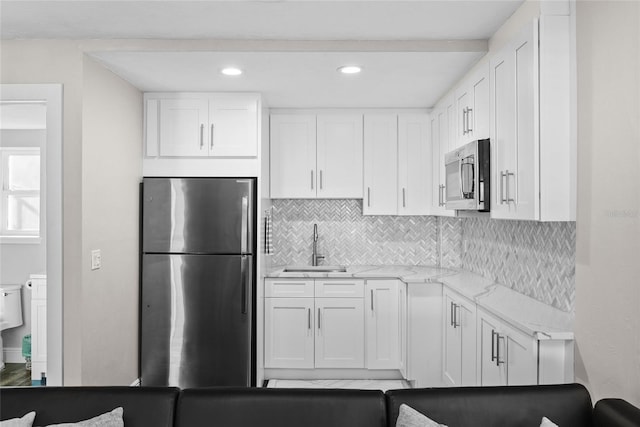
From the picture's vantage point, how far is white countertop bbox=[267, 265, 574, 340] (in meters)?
2.18

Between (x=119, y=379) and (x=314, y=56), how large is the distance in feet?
8.79

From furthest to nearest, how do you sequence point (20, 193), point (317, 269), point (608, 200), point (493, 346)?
1. point (20, 193)
2. point (317, 269)
3. point (493, 346)
4. point (608, 200)

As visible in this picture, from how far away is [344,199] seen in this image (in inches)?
186

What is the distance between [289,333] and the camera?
412 centimetres

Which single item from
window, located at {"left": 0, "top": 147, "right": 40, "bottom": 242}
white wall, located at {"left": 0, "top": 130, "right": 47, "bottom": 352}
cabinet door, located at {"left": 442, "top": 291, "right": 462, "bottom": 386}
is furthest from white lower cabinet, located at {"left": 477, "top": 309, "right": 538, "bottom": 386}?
window, located at {"left": 0, "top": 147, "right": 40, "bottom": 242}

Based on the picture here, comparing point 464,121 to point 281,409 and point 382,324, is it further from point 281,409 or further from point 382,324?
point 281,409

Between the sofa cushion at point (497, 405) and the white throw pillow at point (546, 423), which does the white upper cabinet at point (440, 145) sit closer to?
the sofa cushion at point (497, 405)

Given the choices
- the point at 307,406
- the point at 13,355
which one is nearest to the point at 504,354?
the point at 307,406

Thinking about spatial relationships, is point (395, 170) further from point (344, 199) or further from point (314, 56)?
point (314, 56)

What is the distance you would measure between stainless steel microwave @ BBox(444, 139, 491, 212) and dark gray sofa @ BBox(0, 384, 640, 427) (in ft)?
4.42

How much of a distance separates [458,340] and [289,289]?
4.93ft

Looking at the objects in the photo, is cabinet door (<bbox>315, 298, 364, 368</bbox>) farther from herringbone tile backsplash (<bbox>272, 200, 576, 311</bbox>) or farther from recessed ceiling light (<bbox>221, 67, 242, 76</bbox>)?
recessed ceiling light (<bbox>221, 67, 242, 76</bbox>)

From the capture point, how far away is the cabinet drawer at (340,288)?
4105mm

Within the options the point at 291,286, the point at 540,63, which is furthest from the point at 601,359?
the point at 291,286
